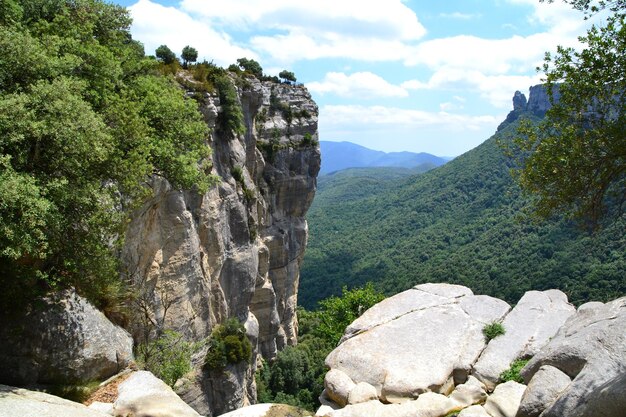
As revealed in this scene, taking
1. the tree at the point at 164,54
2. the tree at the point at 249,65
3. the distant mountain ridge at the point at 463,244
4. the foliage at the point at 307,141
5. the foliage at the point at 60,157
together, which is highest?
the tree at the point at 249,65

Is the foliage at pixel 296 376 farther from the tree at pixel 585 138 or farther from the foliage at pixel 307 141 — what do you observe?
the tree at pixel 585 138

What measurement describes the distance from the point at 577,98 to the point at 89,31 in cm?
1420

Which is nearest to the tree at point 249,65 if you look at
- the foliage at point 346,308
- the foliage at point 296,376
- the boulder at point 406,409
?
the foliage at point 296,376

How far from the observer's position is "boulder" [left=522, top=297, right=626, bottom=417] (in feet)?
28.8

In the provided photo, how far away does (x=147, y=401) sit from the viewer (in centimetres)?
1080

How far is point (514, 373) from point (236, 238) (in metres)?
25.8

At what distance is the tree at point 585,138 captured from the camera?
10078 millimetres

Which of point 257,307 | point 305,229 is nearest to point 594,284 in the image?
point 305,229

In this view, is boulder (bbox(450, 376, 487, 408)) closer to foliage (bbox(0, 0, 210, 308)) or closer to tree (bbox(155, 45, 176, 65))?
foliage (bbox(0, 0, 210, 308))

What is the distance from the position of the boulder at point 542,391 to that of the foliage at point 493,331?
372cm

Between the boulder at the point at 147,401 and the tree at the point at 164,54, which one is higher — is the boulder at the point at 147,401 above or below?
below

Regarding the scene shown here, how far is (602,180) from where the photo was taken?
1087cm

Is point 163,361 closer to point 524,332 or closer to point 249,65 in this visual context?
point 524,332

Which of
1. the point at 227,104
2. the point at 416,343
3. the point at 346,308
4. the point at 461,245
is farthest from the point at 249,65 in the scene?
the point at 461,245
